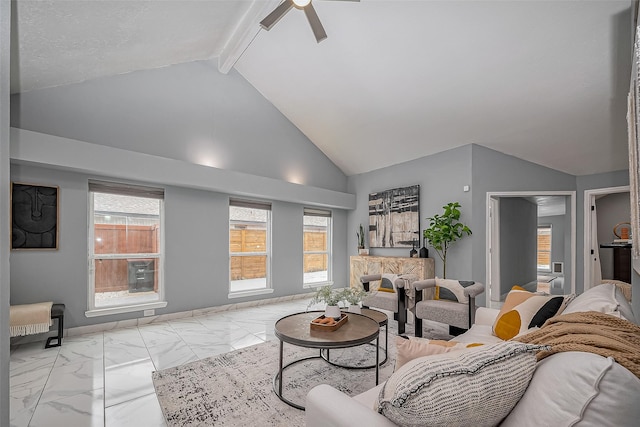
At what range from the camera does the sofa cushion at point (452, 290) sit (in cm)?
353

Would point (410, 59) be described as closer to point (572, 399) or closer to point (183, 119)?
point (183, 119)

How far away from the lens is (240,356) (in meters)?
3.16

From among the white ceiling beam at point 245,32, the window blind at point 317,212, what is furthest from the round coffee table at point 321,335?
the window blind at point 317,212

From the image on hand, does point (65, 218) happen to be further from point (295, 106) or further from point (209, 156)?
point (295, 106)

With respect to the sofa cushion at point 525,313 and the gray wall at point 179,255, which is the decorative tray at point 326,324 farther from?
the gray wall at point 179,255

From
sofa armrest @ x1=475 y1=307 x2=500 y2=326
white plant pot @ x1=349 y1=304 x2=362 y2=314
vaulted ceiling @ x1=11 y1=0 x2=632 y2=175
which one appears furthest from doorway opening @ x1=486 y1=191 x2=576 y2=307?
white plant pot @ x1=349 y1=304 x2=362 y2=314

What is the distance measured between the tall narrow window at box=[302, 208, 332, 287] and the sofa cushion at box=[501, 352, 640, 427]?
544 cm

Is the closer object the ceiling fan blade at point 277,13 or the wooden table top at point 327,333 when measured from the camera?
the wooden table top at point 327,333

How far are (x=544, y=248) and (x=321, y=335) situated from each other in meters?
11.7

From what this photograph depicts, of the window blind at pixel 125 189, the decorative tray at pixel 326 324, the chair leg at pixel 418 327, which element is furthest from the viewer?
the window blind at pixel 125 189

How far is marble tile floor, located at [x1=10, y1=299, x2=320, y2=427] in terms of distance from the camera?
2158 millimetres

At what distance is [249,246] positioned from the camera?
5547 millimetres

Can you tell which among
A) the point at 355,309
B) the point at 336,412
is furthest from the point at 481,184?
the point at 336,412

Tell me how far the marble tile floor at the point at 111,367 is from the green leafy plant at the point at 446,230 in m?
2.86
